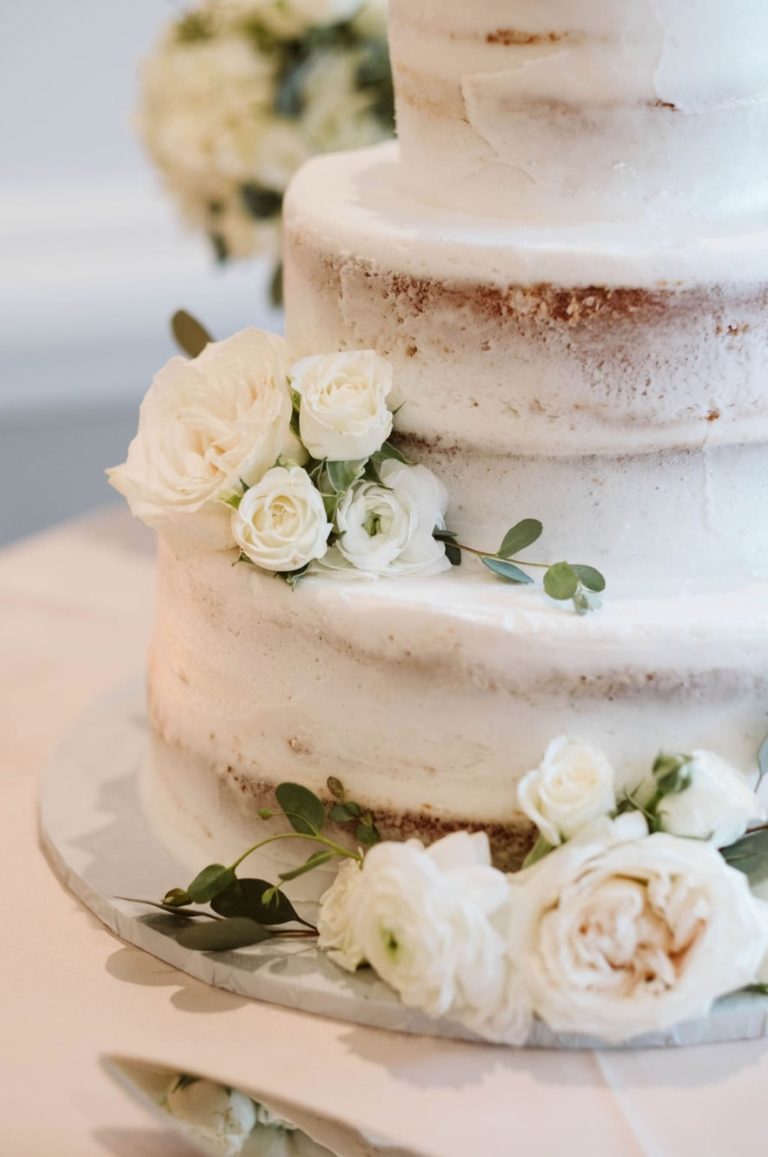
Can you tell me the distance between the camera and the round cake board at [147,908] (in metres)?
1.07

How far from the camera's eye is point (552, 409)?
108 centimetres

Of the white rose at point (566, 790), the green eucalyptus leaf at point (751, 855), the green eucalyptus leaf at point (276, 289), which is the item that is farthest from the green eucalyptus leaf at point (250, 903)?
the green eucalyptus leaf at point (276, 289)

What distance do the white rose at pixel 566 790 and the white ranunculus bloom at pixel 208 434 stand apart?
0.29 m

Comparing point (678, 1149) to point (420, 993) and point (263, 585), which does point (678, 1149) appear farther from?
point (263, 585)

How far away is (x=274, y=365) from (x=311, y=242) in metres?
0.12

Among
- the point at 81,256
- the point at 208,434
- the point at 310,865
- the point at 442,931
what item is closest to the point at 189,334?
the point at 208,434

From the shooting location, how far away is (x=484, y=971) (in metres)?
1.01

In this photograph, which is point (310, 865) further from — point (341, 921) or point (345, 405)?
point (345, 405)

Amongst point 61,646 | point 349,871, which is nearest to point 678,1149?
point 349,871

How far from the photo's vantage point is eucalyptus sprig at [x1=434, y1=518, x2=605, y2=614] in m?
1.08

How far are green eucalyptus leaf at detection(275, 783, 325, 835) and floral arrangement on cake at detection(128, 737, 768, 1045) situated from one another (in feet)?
0.23

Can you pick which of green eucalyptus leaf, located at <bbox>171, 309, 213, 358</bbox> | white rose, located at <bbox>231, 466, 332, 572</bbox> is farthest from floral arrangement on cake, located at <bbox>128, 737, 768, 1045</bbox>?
green eucalyptus leaf, located at <bbox>171, 309, 213, 358</bbox>

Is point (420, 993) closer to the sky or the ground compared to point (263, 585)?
closer to the ground

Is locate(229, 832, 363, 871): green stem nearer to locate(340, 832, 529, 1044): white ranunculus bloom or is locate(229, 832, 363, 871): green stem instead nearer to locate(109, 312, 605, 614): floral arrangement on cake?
locate(340, 832, 529, 1044): white ranunculus bloom
